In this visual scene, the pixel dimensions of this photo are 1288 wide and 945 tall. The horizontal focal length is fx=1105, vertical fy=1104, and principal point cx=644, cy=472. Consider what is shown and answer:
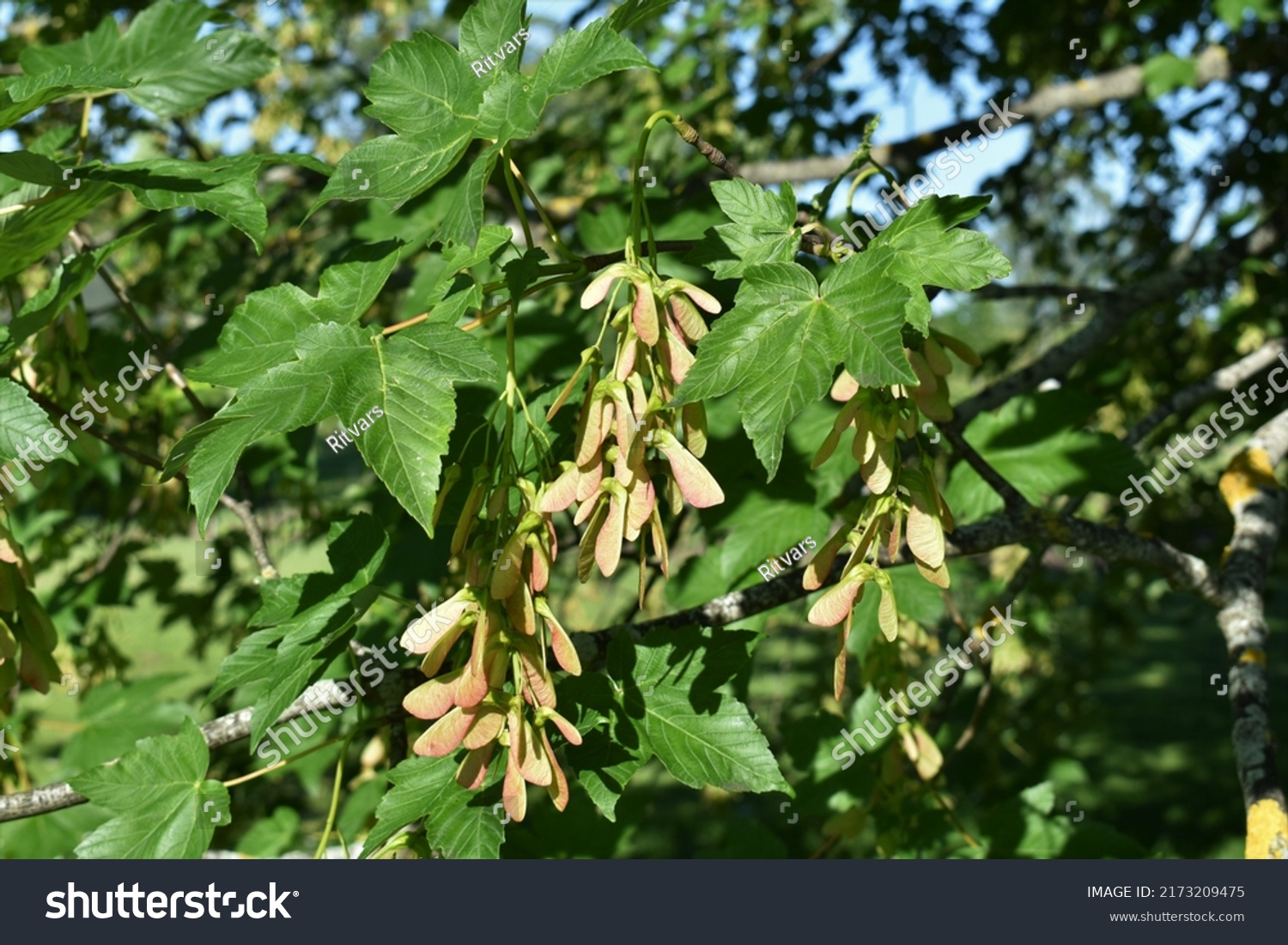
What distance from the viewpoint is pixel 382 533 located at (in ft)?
4.69

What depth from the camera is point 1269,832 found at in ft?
5.06

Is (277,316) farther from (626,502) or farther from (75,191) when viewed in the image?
(626,502)

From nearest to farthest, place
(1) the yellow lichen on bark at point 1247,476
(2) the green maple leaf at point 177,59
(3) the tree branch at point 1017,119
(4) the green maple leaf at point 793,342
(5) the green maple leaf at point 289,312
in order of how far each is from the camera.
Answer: (4) the green maple leaf at point 793,342 → (5) the green maple leaf at point 289,312 → (2) the green maple leaf at point 177,59 → (1) the yellow lichen on bark at point 1247,476 → (3) the tree branch at point 1017,119

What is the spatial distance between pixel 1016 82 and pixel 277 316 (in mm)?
4224

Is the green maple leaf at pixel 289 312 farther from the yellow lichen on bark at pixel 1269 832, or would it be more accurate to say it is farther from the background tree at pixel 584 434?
the yellow lichen on bark at pixel 1269 832

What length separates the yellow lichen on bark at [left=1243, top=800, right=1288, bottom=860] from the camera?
1538 mm

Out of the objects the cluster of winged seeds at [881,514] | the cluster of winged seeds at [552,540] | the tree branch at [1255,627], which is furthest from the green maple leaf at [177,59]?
the tree branch at [1255,627]

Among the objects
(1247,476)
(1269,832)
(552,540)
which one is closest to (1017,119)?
(1247,476)

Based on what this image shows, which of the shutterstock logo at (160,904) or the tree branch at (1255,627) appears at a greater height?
the shutterstock logo at (160,904)

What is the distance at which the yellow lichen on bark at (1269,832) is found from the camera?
5.05ft

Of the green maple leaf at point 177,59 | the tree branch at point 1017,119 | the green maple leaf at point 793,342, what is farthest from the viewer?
the tree branch at point 1017,119

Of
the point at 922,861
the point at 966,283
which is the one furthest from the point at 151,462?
the point at 922,861

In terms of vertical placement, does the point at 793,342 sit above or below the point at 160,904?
above

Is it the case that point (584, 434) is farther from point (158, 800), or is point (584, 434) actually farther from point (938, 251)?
point (158, 800)
